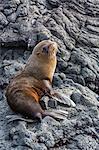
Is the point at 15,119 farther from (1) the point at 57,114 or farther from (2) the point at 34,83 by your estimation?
(2) the point at 34,83

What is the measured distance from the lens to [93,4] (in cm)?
871

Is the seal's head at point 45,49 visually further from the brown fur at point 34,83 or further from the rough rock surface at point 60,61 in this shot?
the rough rock surface at point 60,61

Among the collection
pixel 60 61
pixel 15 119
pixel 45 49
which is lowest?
pixel 60 61

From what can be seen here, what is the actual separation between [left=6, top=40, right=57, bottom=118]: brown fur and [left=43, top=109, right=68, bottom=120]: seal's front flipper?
5cm

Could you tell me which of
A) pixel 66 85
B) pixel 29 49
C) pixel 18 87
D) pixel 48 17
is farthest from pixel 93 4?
pixel 18 87

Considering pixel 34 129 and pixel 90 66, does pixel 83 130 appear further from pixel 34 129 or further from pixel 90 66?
pixel 90 66

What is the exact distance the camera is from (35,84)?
6715mm

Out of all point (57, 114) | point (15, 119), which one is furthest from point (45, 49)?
point (15, 119)

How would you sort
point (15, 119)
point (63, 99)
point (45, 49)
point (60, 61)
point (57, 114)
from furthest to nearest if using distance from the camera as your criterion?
point (60, 61)
point (45, 49)
point (63, 99)
point (57, 114)
point (15, 119)

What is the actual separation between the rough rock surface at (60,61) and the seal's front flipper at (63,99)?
0.21 ft

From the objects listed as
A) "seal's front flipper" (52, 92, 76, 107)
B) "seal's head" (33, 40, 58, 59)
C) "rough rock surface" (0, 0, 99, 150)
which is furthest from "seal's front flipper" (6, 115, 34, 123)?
"seal's head" (33, 40, 58, 59)

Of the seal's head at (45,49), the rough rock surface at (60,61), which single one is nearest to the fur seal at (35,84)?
the seal's head at (45,49)

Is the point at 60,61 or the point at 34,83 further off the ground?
the point at 34,83

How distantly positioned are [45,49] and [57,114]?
115 centimetres
